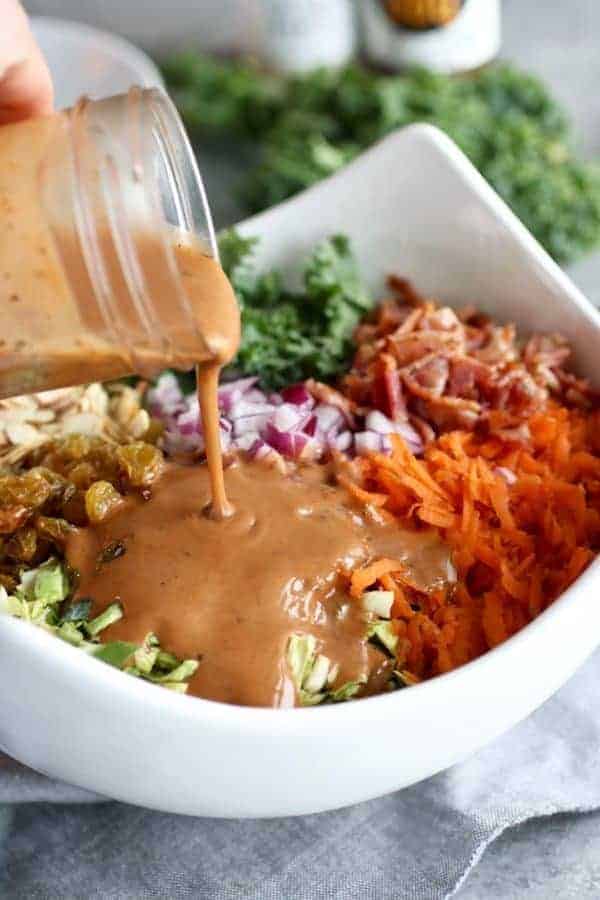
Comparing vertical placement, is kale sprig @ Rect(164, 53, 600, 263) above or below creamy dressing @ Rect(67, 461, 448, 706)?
below

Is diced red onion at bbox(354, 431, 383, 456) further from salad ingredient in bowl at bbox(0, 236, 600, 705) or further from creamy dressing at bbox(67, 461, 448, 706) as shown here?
creamy dressing at bbox(67, 461, 448, 706)

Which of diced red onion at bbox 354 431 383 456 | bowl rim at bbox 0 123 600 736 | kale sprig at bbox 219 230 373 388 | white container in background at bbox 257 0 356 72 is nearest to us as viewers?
bowl rim at bbox 0 123 600 736

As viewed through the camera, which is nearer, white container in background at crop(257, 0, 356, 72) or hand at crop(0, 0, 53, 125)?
hand at crop(0, 0, 53, 125)

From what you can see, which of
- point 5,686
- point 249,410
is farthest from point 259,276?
point 5,686

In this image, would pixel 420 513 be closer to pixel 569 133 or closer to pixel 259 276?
pixel 259 276

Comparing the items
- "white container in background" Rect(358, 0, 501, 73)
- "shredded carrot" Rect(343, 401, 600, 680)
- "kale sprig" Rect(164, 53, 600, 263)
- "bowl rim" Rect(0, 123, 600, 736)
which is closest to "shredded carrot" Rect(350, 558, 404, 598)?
"shredded carrot" Rect(343, 401, 600, 680)
